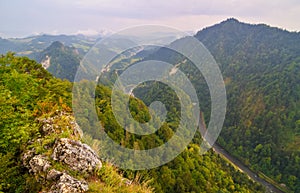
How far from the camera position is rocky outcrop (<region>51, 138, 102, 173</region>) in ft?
31.1

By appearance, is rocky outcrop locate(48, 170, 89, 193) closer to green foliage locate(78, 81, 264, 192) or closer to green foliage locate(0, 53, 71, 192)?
green foliage locate(0, 53, 71, 192)

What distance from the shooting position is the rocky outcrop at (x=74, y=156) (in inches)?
373

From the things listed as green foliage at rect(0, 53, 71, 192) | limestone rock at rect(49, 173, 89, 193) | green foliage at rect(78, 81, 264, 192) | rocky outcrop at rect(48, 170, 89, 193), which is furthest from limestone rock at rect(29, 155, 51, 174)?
green foliage at rect(78, 81, 264, 192)

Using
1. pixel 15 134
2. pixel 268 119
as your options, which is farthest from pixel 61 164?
pixel 268 119

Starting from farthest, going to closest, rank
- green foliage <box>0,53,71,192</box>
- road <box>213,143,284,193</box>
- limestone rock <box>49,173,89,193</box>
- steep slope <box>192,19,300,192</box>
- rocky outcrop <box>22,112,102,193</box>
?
steep slope <box>192,19,300,192</box>
road <box>213,143,284,193</box>
green foliage <box>0,53,71,192</box>
rocky outcrop <box>22,112,102,193</box>
limestone rock <box>49,173,89,193</box>

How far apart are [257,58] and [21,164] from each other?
210983mm

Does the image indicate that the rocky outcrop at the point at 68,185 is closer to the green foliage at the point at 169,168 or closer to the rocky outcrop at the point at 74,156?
the rocky outcrop at the point at 74,156

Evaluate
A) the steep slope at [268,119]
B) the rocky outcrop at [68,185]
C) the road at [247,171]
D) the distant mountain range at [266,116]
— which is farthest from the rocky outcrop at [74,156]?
the steep slope at [268,119]

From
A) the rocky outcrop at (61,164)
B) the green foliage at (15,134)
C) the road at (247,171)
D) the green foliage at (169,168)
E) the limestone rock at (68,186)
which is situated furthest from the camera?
the road at (247,171)

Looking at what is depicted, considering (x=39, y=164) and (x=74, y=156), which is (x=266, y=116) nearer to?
(x=74, y=156)

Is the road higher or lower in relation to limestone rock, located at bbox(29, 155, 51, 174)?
lower

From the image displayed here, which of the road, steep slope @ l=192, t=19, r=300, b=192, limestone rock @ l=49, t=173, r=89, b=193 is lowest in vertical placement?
the road

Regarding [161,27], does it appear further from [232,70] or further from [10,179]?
[232,70]

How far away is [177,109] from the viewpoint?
107438 mm
